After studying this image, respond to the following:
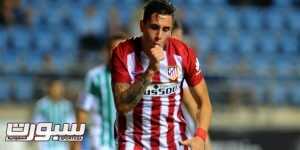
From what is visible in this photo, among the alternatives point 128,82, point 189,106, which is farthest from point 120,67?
point 189,106

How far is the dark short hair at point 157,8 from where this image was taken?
4.88 metres

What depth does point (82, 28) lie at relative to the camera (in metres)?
14.6

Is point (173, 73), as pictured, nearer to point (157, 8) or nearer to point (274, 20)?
point (157, 8)

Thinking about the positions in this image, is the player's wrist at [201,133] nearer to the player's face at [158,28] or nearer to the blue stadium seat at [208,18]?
the player's face at [158,28]

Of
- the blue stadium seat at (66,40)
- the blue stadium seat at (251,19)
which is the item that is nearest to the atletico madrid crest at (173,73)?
the blue stadium seat at (66,40)

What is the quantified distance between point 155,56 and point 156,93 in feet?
1.56

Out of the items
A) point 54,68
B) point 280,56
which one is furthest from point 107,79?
point 280,56

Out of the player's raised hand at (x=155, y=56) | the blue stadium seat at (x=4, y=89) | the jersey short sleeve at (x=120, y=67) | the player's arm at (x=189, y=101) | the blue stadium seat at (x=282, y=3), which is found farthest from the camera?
the blue stadium seat at (x=282, y=3)

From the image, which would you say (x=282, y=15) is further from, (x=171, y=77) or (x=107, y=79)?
(x=171, y=77)

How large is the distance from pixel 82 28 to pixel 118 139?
9426 millimetres

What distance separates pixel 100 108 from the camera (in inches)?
284

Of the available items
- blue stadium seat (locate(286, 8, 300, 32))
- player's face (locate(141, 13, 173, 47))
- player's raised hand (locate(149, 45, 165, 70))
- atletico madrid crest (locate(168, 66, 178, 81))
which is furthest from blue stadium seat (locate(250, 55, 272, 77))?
player's raised hand (locate(149, 45, 165, 70))

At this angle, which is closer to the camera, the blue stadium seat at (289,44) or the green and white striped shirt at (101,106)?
the green and white striped shirt at (101,106)

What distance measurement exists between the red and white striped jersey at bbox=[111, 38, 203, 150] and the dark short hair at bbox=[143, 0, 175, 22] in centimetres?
27
